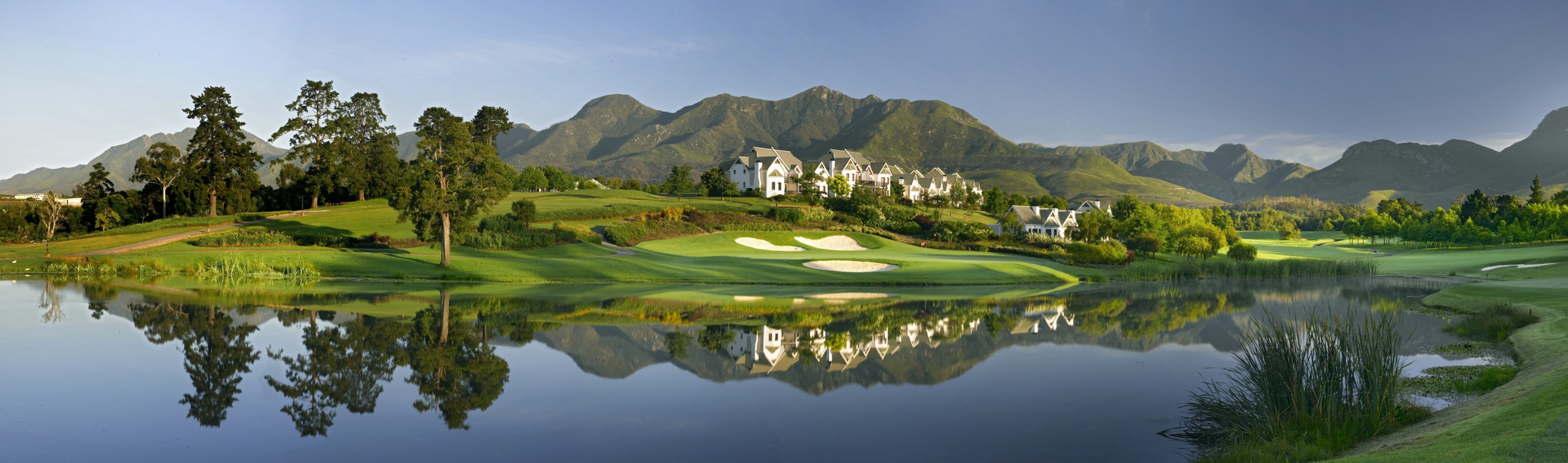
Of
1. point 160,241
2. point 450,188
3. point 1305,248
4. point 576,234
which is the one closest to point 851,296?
point 450,188

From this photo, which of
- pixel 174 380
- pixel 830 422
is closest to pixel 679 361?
pixel 830 422

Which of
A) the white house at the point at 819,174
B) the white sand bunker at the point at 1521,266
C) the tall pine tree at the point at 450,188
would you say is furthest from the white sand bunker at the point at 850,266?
the white house at the point at 819,174

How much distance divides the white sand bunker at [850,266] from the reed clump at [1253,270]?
15838 mm

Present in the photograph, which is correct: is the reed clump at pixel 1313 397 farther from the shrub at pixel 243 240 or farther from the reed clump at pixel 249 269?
the shrub at pixel 243 240

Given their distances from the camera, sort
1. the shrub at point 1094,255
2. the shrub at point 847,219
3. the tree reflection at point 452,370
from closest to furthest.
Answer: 1. the tree reflection at point 452,370
2. the shrub at point 1094,255
3. the shrub at point 847,219

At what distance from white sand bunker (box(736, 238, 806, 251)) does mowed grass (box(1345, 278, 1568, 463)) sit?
4544 cm

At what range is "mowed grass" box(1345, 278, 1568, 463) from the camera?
7.12m

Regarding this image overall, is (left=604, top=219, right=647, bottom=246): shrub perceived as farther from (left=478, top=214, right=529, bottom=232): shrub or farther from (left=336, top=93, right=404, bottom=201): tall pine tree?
(left=336, top=93, right=404, bottom=201): tall pine tree

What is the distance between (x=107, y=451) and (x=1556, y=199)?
420ft

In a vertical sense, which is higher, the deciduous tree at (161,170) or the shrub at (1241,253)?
the deciduous tree at (161,170)

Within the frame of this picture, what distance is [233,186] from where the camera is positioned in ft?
211

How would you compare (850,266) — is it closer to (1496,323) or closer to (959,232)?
(959,232)

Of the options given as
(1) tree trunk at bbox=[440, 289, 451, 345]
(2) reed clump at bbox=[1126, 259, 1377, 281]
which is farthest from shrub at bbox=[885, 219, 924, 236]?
(1) tree trunk at bbox=[440, 289, 451, 345]

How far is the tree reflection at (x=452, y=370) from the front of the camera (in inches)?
475
